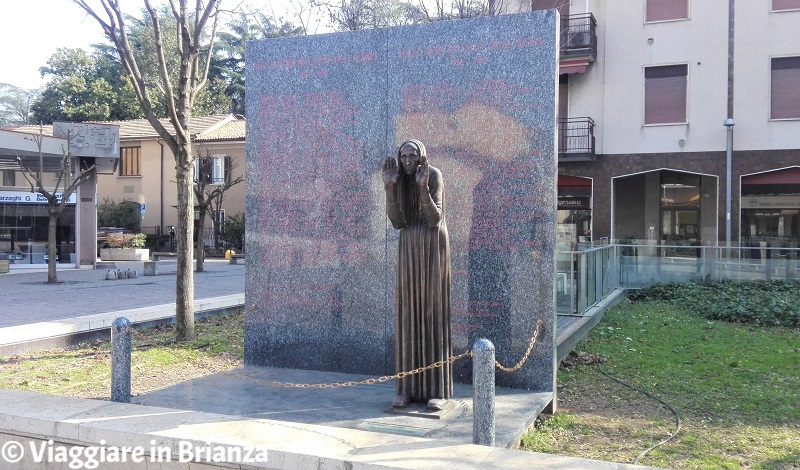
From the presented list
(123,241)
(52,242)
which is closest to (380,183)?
(52,242)

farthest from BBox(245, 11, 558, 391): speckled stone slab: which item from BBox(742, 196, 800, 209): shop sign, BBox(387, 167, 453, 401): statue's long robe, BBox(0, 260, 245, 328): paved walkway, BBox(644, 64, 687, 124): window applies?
BBox(742, 196, 800, 209): shop sign

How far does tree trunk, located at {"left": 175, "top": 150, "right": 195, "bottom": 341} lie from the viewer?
9953 mm

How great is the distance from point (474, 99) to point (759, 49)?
1833cm

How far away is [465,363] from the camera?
23.9 feet

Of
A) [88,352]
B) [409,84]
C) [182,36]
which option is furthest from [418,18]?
[88,352]

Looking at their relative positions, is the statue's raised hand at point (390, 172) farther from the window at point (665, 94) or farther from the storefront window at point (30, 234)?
the storefront window at point (30, 234)

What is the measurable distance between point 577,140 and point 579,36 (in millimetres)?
3439

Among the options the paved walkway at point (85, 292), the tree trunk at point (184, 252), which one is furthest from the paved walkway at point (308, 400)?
the tree trunk at point (184, 252)

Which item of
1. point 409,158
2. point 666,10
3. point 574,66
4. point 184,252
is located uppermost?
point 666,10

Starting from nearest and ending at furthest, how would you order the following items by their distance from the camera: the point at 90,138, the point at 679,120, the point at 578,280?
the point at 578,280 < the point at 679,120 < the point at 90,138

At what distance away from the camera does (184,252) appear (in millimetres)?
10102

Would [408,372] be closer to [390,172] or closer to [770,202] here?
[390,172]

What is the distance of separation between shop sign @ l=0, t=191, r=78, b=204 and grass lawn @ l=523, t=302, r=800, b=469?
2179cm

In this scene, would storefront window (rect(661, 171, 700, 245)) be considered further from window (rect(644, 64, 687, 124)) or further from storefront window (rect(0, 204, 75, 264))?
storefront window (rect(0, 204, 75, 264))
